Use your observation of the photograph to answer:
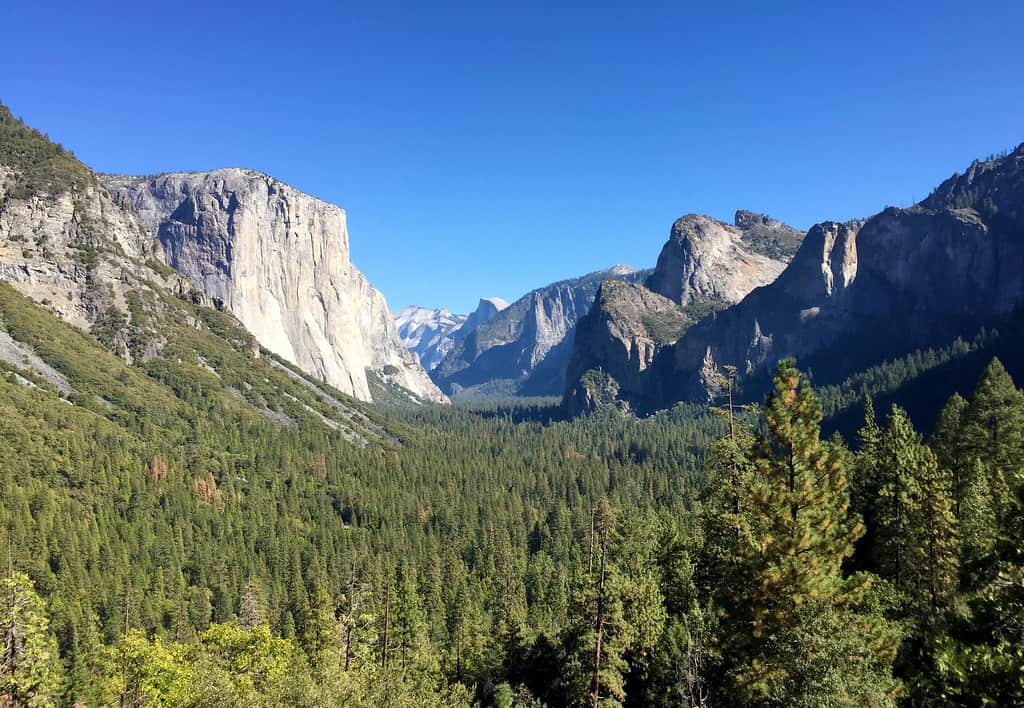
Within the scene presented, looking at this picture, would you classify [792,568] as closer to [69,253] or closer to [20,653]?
[20,653]

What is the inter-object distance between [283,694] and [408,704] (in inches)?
198

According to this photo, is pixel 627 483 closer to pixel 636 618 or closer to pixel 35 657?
pixel 636 618

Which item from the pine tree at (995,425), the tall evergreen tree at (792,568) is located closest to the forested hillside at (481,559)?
the tall evergreen tree at (792,568)

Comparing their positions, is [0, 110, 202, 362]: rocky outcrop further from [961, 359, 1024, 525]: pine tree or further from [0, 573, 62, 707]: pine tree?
[961, 359, 1024, 525]: pine tree

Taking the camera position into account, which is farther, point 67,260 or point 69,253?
point 69,253

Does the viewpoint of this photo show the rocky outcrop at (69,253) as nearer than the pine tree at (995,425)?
No

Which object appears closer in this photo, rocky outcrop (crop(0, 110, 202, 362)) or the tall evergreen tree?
the tall evergreen tree

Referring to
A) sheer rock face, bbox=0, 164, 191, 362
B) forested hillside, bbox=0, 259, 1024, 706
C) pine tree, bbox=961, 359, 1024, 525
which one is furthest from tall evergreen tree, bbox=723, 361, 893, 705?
sheer rock face, bbox=0, 164, 191, 362

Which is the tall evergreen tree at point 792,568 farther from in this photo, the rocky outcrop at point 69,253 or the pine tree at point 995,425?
the rocky outcrop at point 69,253

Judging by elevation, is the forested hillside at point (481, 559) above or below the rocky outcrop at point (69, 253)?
below

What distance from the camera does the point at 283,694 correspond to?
2311 cm

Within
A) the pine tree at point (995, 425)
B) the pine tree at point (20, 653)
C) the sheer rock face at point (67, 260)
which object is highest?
the sheer rock face at point (67, 260)

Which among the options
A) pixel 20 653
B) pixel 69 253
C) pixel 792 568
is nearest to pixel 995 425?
pixel 792 568

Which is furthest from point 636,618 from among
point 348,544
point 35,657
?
point 348,544
